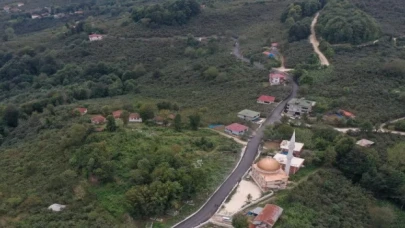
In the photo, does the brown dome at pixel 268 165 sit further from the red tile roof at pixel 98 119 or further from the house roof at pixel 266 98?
the red tile roof at pixel 98 119

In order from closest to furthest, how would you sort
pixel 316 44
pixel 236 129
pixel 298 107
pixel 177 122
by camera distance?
1. pixel 177 122
2. pixel 236 129
3. pixel 298 107
4. pixel 316 44

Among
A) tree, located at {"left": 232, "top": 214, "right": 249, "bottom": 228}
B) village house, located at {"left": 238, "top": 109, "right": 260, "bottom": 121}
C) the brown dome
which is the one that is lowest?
village house, located at {"left": 238, "top": 109, "right": 260, "bottom": 121}

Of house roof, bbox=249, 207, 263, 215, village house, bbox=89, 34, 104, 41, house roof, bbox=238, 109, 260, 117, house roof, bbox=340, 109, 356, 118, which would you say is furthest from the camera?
village house, bbox=89, 34, 104, 41

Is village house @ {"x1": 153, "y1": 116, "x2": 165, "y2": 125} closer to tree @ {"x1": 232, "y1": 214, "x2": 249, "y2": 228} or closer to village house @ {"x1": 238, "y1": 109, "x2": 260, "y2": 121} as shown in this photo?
village house @ {"x1": 238, "y1": 109, "x2": 260, "y2": 121}

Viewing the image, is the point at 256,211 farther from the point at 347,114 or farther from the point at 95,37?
the point at 95,37

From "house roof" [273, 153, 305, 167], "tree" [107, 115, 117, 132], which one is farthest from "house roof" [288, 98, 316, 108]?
"tree" [107, 115, 117, 132]

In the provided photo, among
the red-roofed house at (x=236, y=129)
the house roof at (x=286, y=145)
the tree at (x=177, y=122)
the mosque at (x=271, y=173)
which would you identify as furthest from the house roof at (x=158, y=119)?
the mosque at (x=271, y=173)

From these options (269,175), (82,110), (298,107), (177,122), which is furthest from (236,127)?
→ (82,110)
